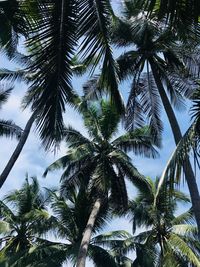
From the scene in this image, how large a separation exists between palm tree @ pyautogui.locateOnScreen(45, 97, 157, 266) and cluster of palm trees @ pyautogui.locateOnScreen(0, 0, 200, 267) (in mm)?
54

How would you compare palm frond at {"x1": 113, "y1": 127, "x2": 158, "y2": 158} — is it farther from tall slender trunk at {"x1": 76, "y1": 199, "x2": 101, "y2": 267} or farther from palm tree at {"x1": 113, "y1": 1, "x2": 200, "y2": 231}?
palm tree at {"x1": 113, "y1": 1, "x2": 200, "y2": 231}

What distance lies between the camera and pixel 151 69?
16.4m

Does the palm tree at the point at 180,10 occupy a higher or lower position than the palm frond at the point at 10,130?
lower

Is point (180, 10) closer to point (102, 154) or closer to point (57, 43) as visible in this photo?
point (57, 43)

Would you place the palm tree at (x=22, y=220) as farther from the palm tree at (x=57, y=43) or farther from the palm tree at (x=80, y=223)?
the palm tree at (x=57, y=43)

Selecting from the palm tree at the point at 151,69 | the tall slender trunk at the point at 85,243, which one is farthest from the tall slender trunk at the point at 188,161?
the tall slender trunk at the point at 85,243

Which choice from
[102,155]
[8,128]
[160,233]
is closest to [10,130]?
[8,128]

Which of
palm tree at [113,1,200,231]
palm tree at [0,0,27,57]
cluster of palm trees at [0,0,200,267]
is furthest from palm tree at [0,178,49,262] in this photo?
palm tree at [0,0,27,57]

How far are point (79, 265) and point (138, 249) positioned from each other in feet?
20.3

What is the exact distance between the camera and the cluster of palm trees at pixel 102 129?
6238 millimetres

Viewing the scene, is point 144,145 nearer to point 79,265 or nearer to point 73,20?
point 79,265

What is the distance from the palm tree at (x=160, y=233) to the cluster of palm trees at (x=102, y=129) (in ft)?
0.19

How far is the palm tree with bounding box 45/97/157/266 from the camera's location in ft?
78.9

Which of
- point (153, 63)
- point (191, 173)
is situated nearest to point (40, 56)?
point (191, 173)
